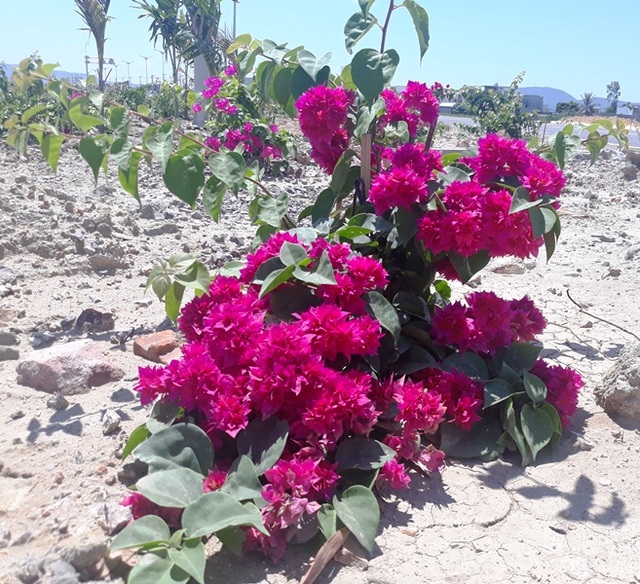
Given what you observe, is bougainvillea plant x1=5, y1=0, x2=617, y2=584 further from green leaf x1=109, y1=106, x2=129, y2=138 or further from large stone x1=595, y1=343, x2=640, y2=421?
large stone x1=595, y1=343, x2=640, y2=421

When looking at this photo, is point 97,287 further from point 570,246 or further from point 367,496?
point 570,246

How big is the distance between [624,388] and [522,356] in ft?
1.12

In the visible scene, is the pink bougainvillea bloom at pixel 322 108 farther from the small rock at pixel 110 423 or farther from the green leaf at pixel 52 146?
the small rock at pixel 110 423

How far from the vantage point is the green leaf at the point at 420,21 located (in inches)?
87.4

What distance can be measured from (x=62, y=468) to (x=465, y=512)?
108 centimetres

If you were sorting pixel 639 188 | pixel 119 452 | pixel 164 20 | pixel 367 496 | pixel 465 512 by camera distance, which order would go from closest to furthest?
pixel 367 496, pixel 465 512, pixel 119 452, pixel 639 188, pixel 164 20

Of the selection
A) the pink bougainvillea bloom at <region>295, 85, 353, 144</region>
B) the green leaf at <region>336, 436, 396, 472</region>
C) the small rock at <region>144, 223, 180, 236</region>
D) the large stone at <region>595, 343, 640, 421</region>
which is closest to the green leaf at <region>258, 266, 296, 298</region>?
the green leaf at <region>336, 436, 396, 472</region>

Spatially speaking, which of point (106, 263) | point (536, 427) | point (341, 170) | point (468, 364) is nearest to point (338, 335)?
point (468, 364)

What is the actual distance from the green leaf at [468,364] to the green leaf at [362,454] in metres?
0.43

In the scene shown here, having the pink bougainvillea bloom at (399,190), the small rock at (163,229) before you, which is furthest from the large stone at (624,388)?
the small rock at (163,229)

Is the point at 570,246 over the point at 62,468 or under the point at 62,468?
over

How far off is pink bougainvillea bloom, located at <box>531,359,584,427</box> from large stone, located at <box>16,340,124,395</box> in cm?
148

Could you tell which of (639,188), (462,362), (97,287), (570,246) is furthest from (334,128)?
(639,188)

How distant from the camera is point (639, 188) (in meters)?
7.99
